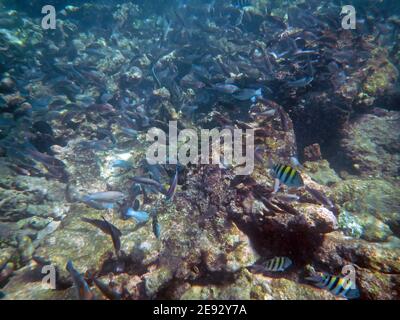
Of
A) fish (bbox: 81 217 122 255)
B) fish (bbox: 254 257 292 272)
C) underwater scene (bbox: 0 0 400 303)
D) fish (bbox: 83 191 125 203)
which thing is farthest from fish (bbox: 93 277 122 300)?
fish (bbox: 254 257 292 272)

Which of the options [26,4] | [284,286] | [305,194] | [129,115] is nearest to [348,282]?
[284,286]

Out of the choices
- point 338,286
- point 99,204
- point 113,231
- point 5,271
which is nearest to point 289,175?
point 338,286

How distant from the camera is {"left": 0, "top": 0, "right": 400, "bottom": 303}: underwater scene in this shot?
395 cm

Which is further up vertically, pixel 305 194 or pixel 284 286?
pixel 305 194

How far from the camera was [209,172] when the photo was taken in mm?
4676

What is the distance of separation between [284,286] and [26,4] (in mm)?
20328

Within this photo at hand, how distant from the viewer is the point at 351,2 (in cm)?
1669

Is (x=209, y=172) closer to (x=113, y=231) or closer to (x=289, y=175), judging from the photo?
(x=289, y=175)

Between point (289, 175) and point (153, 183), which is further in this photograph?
point (153, 183)

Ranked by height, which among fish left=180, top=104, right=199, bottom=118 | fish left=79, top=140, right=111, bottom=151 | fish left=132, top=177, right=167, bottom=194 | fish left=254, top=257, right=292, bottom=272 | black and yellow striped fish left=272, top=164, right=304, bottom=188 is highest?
fish left=180, top=104, right=199, bottom=118

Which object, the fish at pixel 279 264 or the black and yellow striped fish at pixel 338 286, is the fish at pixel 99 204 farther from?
the black and yellow striped fish at pixel 338 286

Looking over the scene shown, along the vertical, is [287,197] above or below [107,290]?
above

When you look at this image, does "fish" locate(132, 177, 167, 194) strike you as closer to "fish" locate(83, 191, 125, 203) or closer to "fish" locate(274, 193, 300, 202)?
"fish" locate(83, 191, 125, 203)

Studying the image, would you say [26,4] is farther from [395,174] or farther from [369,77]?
[395,174]
